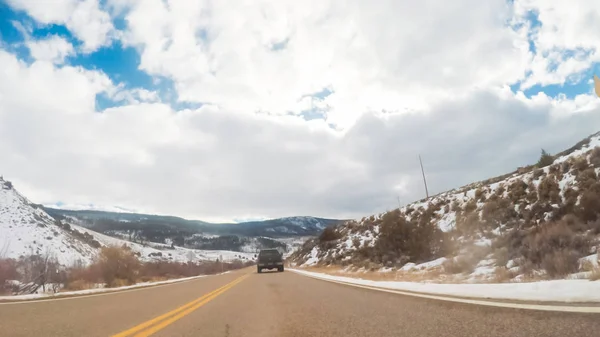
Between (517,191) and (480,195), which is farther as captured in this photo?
(480,195)

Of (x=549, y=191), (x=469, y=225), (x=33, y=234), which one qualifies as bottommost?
(x=469, y=225)

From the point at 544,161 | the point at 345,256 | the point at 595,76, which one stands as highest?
the point at 544,161

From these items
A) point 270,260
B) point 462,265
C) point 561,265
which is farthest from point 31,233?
point 561,265

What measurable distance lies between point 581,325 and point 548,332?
309 mm

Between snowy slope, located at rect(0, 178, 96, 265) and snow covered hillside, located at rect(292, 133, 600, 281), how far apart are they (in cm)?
6932

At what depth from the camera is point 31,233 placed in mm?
84812

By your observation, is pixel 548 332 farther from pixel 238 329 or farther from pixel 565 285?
pixel 238 329

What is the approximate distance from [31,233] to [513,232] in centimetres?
9651

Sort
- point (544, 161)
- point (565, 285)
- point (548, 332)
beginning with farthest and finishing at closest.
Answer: point (544, 161) → point (565, 285) → point (548, 332)

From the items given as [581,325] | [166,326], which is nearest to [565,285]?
[581,325]

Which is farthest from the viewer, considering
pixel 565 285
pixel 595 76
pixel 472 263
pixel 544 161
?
pixel 544 161

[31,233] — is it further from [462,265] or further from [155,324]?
[155,324]

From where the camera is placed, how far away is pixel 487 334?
3861 millimetres

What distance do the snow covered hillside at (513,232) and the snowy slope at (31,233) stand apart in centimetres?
6932
